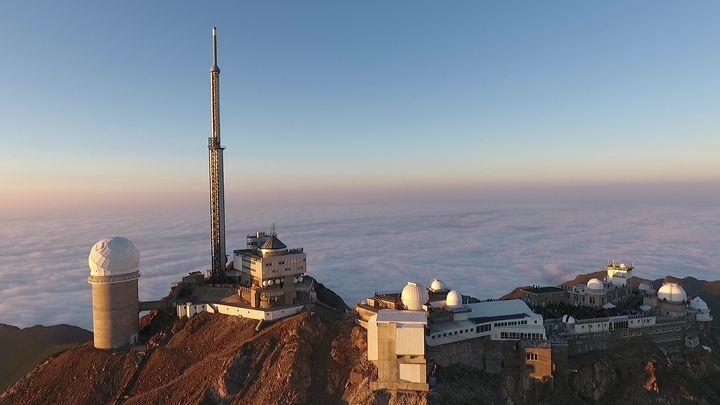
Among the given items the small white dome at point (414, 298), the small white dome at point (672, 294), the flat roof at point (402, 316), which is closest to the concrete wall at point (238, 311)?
the small white dome at point (414, 298)

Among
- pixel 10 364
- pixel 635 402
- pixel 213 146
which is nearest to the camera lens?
pixel 635 402

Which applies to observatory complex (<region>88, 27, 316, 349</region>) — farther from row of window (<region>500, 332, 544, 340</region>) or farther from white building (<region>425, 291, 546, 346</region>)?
row of window (<region>500, 332, 544, 340</region>)

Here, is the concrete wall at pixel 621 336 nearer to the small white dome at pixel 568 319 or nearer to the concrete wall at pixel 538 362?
the small white dome at pixel 568 319

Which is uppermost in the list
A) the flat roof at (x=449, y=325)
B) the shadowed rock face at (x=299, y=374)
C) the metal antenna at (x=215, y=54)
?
the metal antenna at (x=215, y=54)

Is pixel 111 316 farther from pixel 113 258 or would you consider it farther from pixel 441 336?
pixel 441 336

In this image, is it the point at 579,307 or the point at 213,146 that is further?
the point at 213,146

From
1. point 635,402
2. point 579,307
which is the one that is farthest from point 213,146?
point 635,402

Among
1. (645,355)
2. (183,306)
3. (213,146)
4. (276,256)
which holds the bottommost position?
(645,355)

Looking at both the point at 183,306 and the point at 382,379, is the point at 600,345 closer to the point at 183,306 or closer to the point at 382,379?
the point at 382,379
